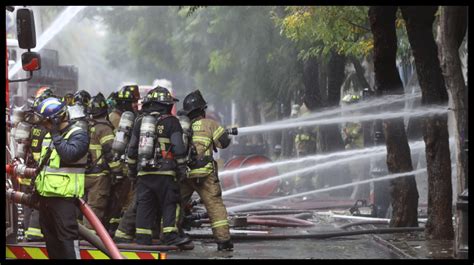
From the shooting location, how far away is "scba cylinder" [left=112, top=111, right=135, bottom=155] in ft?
41.9

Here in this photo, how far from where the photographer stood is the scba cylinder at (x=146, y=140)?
1205 centimetres

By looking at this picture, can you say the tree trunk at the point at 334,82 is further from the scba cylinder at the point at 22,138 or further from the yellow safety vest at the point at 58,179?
the yellow safety vest at the point at 58,179

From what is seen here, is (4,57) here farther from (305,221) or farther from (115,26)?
(115,26)

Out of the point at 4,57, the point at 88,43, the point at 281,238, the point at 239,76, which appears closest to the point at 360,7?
the point at 281,238

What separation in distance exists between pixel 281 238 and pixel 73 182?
4.67 meters

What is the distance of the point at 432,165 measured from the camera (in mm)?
13258

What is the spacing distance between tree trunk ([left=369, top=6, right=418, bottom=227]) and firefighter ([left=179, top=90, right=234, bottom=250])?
2.50m

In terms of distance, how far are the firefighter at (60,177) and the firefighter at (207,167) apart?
3.00 metres

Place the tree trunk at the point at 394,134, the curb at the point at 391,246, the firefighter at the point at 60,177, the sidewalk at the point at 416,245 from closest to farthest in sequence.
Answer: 1. the firefighter at the point at 60,177
2. the sidewalk at the point at 416,245
3. the curb at the point at 391,246
4. the tree trunk at the point at 394,134

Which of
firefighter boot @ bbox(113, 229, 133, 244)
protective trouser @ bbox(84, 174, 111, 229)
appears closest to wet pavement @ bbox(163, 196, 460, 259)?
firefighter boot @ bbox(113, 229, 133, 244)

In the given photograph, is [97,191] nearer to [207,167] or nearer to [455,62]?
[207,167]

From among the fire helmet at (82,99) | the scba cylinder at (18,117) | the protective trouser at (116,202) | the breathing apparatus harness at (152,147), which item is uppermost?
the fire helmet at (82,99)

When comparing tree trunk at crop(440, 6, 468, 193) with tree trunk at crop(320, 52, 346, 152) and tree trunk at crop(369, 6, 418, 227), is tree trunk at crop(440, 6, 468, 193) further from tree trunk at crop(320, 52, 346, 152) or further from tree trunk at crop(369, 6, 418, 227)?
tree trunk at crop(320, 52, 346, 152)

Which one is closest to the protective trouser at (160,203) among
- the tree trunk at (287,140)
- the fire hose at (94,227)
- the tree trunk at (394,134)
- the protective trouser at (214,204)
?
the protective trouser at (214,204)
